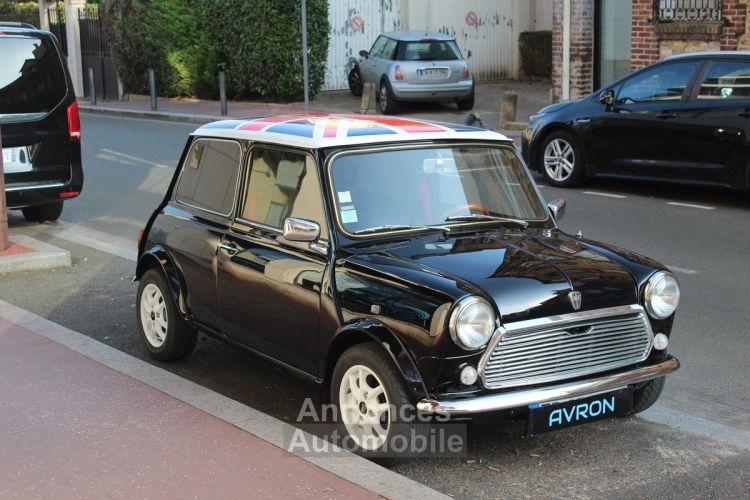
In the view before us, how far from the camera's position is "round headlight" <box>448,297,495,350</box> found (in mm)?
4875

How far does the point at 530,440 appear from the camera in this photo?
5.72 metres

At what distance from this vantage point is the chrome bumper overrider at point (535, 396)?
486cm

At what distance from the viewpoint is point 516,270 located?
5.27 meters

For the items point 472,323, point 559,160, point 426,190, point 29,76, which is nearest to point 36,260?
point 29,76

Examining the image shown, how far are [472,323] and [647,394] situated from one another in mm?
1237

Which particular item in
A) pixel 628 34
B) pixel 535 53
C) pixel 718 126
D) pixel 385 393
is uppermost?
pixel 628 34

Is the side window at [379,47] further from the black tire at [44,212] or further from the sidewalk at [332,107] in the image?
the black tire at [44,212]

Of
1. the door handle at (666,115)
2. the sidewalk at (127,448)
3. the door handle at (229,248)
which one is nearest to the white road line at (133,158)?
the door handle at (666,115)

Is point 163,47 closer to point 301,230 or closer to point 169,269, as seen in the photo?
point 169,269

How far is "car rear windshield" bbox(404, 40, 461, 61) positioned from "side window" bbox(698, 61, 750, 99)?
11602 mm

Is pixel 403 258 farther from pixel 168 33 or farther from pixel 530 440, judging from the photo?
pixel 168 33

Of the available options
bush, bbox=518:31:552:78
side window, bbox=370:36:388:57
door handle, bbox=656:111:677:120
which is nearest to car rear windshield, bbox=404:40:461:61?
side window, bbox=370:36:388:57

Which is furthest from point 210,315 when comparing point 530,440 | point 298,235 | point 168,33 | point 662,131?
point 168,33

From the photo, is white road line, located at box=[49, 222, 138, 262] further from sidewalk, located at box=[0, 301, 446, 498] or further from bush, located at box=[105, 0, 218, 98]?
bush, located at box=[105, 0, 218, 98]
